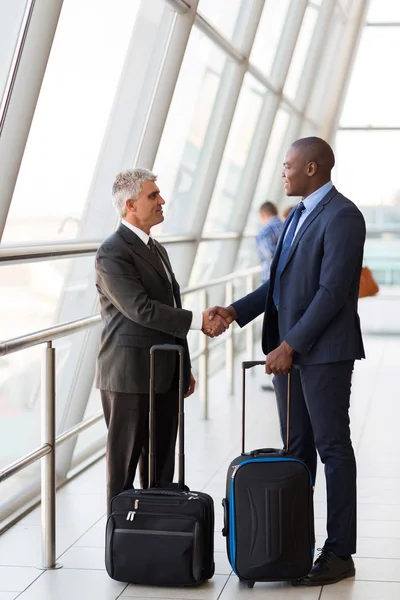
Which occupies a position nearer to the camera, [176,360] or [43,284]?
[176,360]

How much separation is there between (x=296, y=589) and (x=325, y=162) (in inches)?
61.1

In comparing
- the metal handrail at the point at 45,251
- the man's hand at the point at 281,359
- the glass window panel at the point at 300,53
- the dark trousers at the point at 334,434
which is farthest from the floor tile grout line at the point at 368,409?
the glass window panel at the point at 300,53

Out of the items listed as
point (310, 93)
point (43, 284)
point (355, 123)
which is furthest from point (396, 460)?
point (355, 123)

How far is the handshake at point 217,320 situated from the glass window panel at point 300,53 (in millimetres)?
8271

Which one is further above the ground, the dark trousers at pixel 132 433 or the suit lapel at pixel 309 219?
the suit lapel at pixel 309 219

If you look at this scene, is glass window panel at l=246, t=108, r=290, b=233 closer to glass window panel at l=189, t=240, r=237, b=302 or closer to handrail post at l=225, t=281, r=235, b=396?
glass window panel at l=189, t=240, r=237, b=302

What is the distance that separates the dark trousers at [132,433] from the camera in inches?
150

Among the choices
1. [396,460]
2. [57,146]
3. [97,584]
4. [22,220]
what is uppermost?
[57,146]

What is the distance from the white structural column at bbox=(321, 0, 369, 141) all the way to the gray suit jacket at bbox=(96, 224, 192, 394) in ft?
34.2

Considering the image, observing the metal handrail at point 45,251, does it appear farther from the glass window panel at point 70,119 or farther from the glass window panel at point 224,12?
the glass window panel at point 224,12

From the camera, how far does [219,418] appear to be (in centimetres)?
730

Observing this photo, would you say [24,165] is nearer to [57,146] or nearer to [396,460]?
[57,146]

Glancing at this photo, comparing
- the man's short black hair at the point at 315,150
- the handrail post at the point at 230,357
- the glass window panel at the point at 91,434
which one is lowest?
the glass window panel at the point at 91,434

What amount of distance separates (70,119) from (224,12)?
10.6 ft
